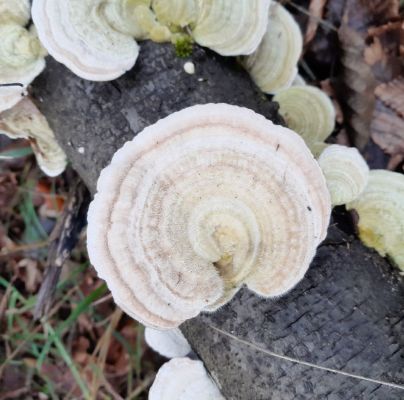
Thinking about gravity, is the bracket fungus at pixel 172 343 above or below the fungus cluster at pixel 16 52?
below

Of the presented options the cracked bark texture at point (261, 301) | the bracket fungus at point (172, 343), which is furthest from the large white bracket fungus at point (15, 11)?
the bracket fungus at point (172, 343)

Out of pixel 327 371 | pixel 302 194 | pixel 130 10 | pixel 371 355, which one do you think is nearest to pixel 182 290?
pixel 302 194

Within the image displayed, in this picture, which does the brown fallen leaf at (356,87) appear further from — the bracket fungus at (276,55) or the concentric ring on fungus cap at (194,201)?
the concentric ring on fungus cap at (194,201)

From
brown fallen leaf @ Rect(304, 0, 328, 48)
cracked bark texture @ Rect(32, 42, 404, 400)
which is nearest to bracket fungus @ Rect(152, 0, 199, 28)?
cracked bark texture @ Rect(32, 42, 404, 400)

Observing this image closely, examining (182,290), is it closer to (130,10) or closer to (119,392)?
(130,10)

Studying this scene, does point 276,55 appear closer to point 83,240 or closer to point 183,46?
point 183,46

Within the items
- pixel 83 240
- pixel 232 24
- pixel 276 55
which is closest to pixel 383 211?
pixel 276 55

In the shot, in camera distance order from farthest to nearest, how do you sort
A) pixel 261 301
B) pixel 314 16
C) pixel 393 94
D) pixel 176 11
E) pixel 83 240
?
pixel 83 240 → pixel 314 16 → pixel 393 94 → pixel 176 11 → pixel 261 301
